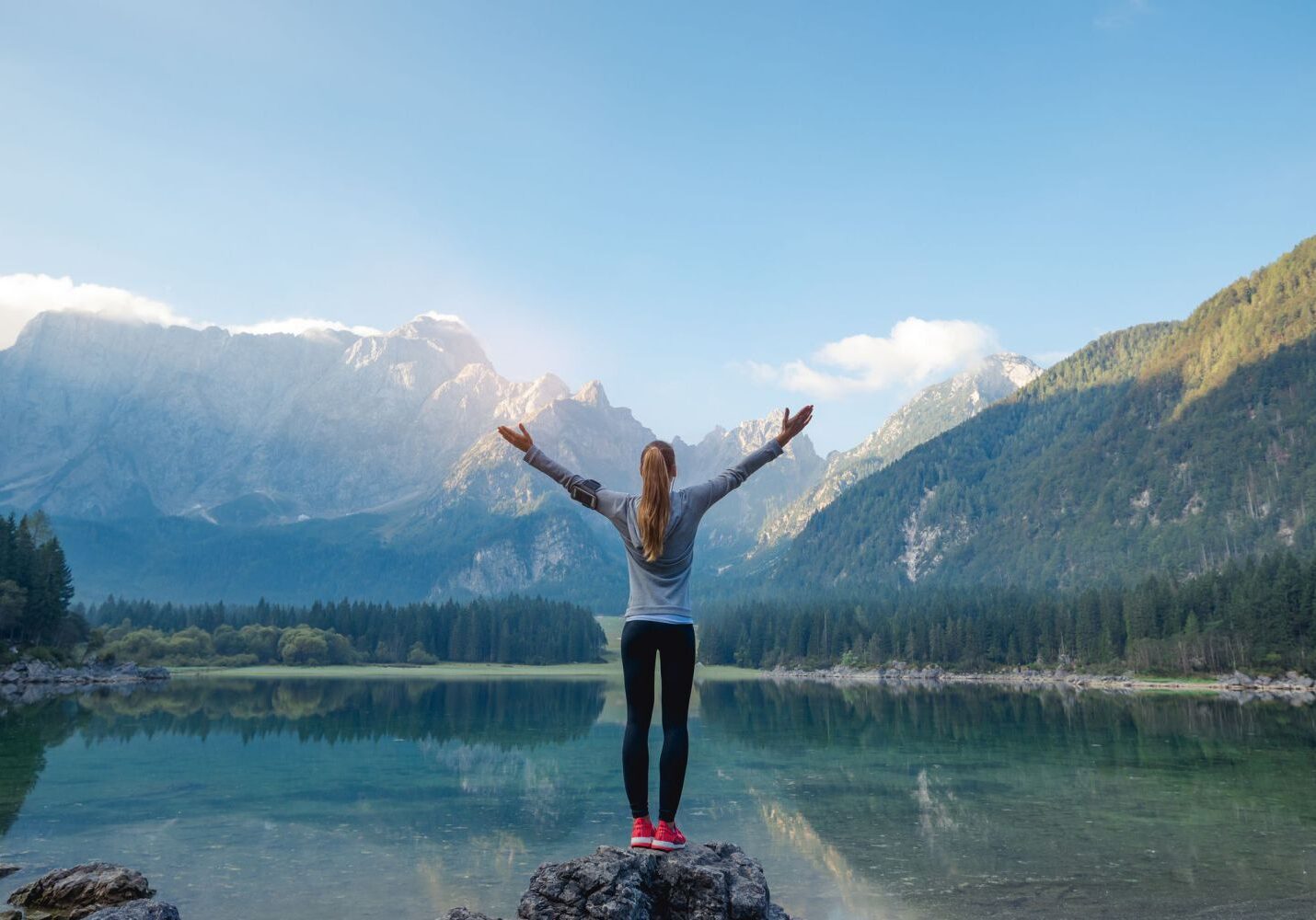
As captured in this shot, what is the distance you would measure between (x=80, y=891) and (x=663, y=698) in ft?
46.8

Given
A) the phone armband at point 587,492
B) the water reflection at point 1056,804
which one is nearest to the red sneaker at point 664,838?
the phone armband at point 587,492

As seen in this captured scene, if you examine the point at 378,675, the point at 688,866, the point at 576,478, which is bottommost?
the point at 378,675

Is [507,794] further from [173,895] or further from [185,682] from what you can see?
[185,682]

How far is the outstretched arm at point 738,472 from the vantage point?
414 inches

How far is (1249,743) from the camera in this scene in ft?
172

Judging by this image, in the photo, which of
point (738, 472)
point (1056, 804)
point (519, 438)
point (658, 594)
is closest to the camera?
point (658, 594)

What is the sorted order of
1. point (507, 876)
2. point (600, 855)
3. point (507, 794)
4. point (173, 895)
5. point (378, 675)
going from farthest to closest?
point (378, 675)
point (507, 794)
point (507, 876)
point (173, 895)
point (600, 855)

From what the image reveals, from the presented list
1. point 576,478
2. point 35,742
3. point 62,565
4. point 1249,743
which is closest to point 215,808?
point 35,742

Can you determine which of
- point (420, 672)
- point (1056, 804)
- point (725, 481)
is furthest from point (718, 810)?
point (420, 672)

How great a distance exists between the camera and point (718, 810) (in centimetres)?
3173

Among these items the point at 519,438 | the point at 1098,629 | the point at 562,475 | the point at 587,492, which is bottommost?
the point at 1098,629

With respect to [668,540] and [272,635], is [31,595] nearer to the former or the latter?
[272,635]

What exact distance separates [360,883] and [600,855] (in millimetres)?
13613

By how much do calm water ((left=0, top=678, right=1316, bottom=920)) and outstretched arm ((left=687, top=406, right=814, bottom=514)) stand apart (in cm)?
1293
